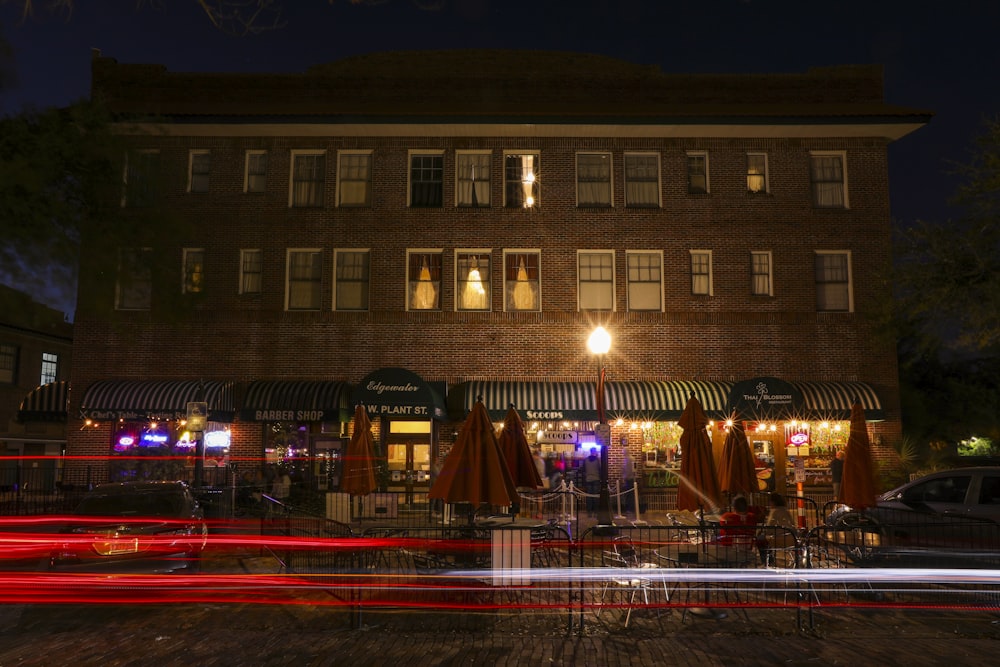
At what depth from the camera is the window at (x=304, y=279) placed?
25.9 metres

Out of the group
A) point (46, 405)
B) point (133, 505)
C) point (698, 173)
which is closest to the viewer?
point (133, 505)

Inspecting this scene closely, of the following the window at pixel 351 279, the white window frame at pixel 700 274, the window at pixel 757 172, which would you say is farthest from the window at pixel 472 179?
the window at pixel 757 172

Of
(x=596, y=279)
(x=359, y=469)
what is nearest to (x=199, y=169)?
(x=596, y=279)

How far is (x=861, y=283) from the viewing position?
1013 inches

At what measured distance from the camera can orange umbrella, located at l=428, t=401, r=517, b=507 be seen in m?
12.1

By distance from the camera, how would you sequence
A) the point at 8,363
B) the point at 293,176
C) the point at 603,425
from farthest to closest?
the point at 8,363 → the point at 293,176 → the point at 603,425

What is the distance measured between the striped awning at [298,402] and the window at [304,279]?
2.74 metres

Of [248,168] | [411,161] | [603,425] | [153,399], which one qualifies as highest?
[411,161]

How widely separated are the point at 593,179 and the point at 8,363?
31.8 m

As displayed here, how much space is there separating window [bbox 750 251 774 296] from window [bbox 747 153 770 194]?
2.08 meters

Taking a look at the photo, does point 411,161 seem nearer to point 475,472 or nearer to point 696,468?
point 696,468

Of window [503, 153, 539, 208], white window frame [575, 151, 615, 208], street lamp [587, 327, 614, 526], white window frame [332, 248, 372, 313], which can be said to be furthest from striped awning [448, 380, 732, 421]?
window [503, 153, 539, 208]

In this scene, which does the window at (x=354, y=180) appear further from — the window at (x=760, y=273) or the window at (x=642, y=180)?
the window at (x=760, y=273)

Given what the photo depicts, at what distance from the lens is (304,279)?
1025 inches
